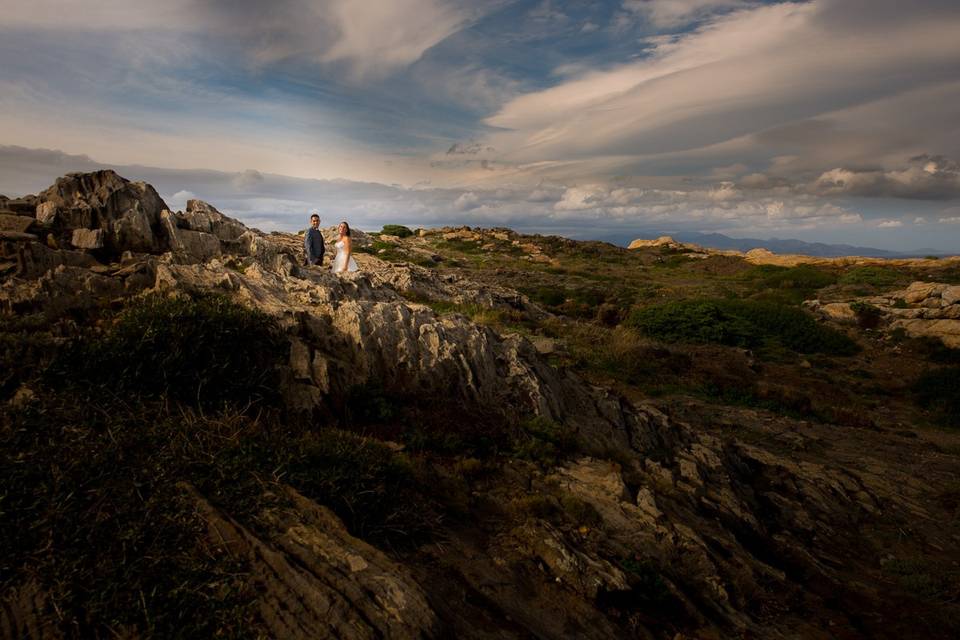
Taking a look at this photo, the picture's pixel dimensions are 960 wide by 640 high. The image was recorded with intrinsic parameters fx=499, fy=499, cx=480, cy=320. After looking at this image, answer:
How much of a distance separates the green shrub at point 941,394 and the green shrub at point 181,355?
22.6 metres

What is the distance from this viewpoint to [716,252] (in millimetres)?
67562

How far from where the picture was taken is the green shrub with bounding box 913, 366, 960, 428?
60.1 ft

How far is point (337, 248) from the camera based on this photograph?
1611 centimetres

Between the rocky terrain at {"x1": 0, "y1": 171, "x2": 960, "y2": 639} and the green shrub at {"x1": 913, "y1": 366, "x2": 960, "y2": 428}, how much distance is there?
4.76m

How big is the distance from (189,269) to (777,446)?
52.4 ft

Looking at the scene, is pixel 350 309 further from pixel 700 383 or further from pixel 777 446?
pixel 700 383

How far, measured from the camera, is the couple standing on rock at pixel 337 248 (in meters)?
15.9

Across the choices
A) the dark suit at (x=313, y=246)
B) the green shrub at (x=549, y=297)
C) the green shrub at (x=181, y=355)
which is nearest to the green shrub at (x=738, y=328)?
the green shrub at (x=549, y=297)

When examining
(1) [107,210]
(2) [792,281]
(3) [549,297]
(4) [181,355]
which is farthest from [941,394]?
(1) [107,210]

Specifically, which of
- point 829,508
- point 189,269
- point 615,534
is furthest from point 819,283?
point 189,269

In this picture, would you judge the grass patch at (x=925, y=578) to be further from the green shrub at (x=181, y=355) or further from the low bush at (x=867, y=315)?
the low bush at (x=867, y=315)

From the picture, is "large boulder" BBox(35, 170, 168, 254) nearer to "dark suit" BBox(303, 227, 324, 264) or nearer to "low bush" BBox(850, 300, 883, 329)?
"dark suit" BBox(303, 227, 324, 264)

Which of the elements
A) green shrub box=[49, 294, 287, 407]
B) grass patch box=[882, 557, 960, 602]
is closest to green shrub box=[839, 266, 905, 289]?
grass patch box=[882, 557, 960, 602]

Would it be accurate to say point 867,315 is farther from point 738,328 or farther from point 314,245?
point 314,245
